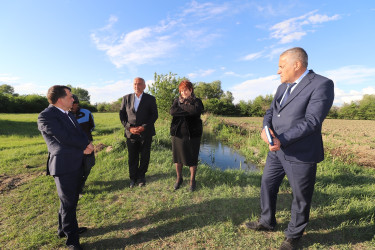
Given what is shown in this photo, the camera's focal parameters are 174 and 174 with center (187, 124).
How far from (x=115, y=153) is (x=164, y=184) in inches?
120

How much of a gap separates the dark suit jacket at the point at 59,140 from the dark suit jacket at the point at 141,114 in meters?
1.73

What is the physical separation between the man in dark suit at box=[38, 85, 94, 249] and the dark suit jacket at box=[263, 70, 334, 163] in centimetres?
273

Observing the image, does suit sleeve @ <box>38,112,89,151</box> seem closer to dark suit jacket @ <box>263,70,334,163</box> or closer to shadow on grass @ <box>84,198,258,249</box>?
shadow on grass @ <box>84,198,258,249</box>

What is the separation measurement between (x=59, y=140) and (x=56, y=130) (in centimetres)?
14

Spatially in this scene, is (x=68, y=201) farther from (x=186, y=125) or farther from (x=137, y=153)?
(x=186, y=125)

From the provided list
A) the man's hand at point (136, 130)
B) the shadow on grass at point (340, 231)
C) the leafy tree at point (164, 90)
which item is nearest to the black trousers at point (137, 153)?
the man's hand at point (136, 130)

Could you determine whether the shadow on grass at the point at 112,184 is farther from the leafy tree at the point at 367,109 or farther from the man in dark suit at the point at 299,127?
the leafy tree at the point at 367,109

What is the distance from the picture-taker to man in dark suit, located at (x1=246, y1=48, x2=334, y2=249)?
1978mm

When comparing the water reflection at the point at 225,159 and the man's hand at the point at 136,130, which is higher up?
the man's hand at the point at 136,130

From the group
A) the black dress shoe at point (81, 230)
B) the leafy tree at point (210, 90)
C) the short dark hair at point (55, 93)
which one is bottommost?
the black dress shoe at point (81, 230)

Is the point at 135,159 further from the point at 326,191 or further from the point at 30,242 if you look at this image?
the point at 326,191

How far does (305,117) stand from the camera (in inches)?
80.1

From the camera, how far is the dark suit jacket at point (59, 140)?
224cm

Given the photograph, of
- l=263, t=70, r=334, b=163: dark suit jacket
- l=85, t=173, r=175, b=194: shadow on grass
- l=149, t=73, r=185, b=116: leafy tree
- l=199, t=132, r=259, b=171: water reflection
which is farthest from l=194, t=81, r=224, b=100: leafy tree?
l=263, t=70, r=334, b=163: dark suit jacket
